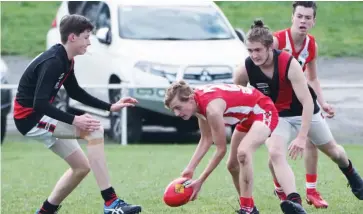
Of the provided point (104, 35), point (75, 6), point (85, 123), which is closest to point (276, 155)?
point (85, 123)

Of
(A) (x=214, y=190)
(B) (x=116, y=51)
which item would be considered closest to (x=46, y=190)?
(A) (x=214, y=190)

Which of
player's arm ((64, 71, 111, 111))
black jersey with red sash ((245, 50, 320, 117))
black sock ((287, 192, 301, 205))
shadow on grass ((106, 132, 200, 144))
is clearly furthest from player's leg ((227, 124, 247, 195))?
shadow on grass ((106, 132, 200, 144))

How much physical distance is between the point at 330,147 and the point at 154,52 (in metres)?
6.02

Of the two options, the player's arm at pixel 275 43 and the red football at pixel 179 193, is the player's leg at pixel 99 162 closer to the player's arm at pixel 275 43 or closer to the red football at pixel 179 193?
the red football at pixel 179 193

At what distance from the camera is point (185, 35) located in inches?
584

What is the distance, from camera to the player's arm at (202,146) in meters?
7.66

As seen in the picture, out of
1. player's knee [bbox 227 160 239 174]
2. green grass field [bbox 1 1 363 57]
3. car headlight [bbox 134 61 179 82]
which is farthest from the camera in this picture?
green grass field [bbox 1 1 363 57]

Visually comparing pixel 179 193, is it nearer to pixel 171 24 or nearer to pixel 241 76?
pixel 241 76

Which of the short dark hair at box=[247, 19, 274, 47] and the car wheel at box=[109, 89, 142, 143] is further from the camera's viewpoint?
the car wheel at box=[109, 89, 142, 143]

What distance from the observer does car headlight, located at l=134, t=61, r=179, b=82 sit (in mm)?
14156

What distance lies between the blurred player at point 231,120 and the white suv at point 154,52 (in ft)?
20.1

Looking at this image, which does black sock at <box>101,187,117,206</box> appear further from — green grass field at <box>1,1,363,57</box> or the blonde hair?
green grass field at <box>1,1,363,57</box>

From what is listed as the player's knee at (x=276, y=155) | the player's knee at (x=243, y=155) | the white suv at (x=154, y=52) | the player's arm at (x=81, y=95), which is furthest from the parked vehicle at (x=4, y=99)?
the player's knee at (x=243, y=155)

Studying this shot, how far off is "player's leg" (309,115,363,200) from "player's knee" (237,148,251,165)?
102 cm
